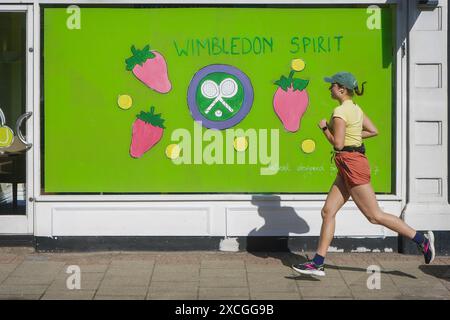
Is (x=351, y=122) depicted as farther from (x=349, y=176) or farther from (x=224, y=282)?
(x=224, y=282)

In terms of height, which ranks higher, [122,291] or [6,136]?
[6,136]

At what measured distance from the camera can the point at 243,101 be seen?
28.1ft

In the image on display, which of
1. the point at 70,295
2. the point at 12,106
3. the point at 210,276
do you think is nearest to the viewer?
the point at 70,295

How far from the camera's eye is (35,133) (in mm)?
8539

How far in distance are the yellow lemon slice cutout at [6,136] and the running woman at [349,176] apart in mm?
3369

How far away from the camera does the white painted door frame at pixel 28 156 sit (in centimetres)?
851

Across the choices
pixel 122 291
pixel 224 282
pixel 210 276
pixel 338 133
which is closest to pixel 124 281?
pixel 122 291

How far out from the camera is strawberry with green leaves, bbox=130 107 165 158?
8562mm

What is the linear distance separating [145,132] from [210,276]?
1872mm

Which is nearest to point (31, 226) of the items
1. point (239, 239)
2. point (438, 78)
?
point (239, 239)

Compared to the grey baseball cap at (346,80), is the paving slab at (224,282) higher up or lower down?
lower down

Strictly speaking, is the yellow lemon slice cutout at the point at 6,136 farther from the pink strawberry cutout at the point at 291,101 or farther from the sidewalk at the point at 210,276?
the pink strawberry cutout at the point at 291,101

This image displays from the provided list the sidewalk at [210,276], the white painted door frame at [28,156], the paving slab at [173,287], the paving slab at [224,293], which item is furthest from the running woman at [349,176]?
the white painted door frame at [28,156]
